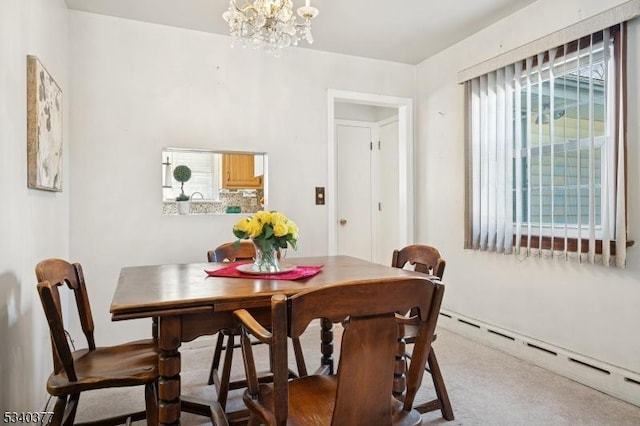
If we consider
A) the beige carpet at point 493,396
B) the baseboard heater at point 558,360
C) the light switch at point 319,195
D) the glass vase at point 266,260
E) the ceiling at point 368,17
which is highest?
the ceiling at point 368,17

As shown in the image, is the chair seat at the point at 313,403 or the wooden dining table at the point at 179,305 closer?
the chair seat at the point at 313,403

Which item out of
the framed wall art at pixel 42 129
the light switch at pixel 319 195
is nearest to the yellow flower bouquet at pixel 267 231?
the framed wall art at pixel 42 129

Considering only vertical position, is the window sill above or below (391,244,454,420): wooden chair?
above

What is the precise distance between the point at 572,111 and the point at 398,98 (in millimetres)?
1742

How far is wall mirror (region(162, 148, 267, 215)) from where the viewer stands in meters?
3.16

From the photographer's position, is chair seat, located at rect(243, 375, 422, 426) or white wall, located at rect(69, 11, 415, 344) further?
white wall, located at rect(69, 11, 415, 344)

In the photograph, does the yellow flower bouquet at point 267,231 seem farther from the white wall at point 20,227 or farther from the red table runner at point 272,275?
the white wall at point 20,227

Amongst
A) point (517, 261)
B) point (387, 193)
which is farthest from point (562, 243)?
point (387, 193)

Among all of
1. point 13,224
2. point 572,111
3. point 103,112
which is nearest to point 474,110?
point 572,111

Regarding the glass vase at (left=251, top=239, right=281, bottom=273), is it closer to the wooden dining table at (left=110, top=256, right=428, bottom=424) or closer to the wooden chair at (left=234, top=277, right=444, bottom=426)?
the wooden dining table at (left=110, top=256, right=428, bottom=424)

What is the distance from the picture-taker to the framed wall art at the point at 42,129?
73.4 inches

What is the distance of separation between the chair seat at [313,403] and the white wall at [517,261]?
1.74 meters

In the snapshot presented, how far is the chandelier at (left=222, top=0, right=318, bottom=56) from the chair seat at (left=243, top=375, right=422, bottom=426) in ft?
5.30

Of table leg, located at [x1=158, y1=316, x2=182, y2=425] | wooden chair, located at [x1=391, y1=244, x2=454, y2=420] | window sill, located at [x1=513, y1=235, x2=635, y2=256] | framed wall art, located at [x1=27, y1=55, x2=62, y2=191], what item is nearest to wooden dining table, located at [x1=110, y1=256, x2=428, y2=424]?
table leg, located at [x1=158, y1=316, x2=182, y2=425]
